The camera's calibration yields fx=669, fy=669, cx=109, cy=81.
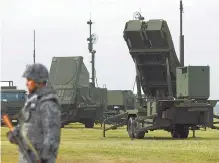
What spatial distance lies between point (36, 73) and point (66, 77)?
31706 millimetres

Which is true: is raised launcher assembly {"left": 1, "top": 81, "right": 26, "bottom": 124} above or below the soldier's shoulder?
below

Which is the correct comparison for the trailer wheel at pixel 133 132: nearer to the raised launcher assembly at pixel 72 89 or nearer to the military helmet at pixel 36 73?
the raised launcher assembly at pixel 72 89

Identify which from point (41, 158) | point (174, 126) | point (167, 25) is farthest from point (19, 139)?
point (174, 126)

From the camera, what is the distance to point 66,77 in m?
37.7

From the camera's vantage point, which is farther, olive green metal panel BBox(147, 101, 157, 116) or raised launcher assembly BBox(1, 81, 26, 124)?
raised launcher assembly BBox(1, 81, 26, 124)

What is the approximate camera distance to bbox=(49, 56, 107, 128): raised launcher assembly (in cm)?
3772

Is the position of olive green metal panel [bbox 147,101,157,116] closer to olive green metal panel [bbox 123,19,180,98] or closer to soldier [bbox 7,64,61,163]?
olive green metal panel [bbox 123,19,180,98]

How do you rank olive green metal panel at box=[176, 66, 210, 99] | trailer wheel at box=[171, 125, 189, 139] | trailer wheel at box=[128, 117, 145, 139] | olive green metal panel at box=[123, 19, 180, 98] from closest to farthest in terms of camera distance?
olive green metal panel at box=[123, 19, 180, 98]
olive green metal panel at box=[176, 66, 210, 99]
trailer wheel at box=[128, 117, 145, 139]
trailer wheel at box=[171, 125, 189, 139]

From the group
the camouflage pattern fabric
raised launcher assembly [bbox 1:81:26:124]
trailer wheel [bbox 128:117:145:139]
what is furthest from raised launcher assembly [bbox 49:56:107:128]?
the camouflage pattern fabric

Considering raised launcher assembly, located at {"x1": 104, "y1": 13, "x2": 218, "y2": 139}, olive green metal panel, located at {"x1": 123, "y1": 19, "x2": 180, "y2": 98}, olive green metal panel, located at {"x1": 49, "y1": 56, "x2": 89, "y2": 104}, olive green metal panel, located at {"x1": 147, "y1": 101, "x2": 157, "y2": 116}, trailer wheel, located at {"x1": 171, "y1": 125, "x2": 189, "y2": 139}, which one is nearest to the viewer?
olive green metal panel, located at {"x1": 123, "y1": 19, "x2": 180, "y2": 98}

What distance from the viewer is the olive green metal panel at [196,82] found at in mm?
24734

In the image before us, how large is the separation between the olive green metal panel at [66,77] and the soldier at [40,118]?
103 ft

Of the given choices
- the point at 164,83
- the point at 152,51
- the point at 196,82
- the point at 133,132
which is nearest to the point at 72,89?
the point at 133,132

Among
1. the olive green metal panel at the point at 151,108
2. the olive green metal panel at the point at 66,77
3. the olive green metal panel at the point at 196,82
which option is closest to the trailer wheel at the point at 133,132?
the olive green metal panel at the point at 151,108
